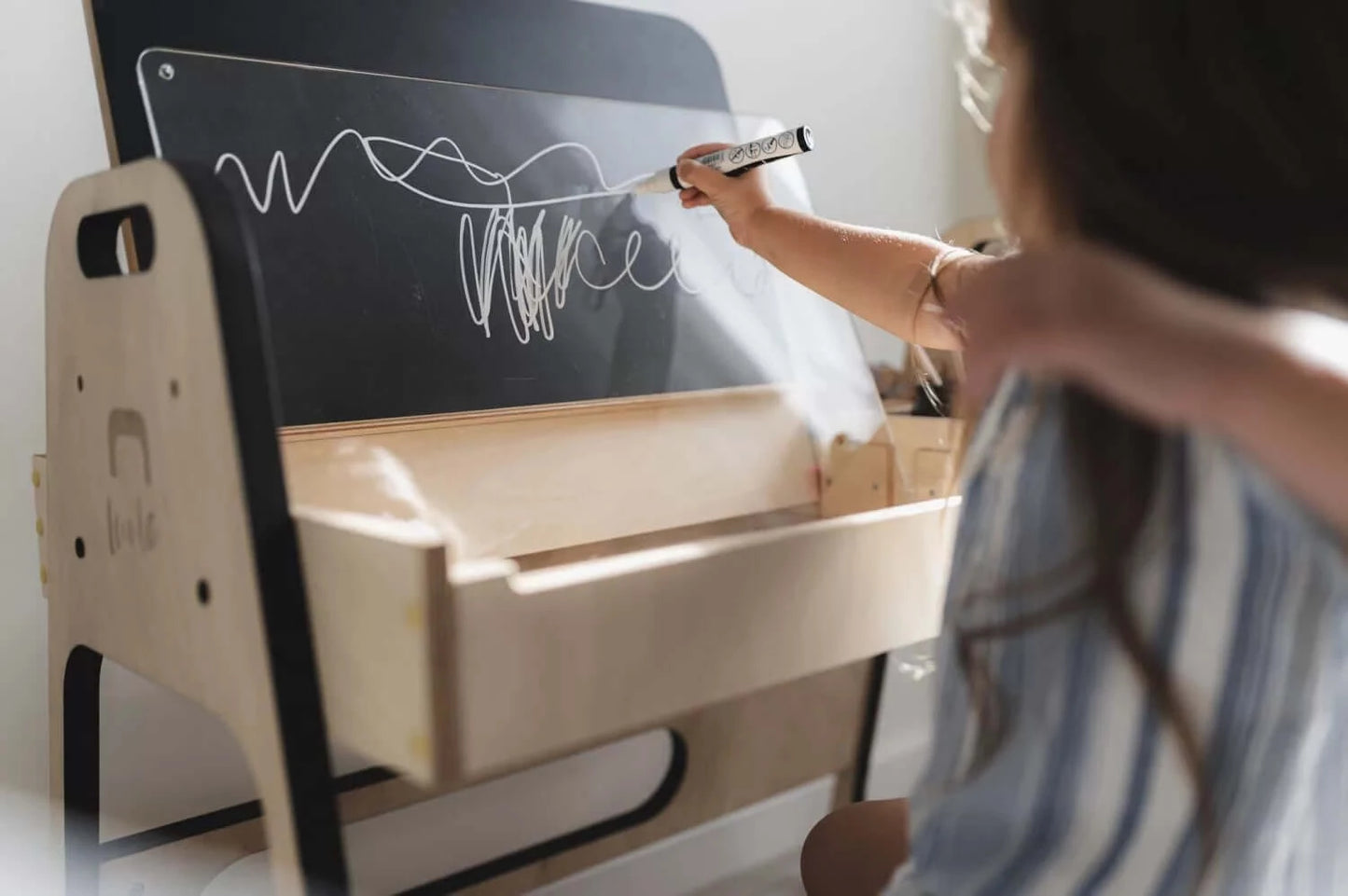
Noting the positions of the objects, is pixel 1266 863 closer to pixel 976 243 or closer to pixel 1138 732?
pixel 1138 732

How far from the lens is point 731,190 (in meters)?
0.97

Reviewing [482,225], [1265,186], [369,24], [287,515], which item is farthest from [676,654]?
[369,24]

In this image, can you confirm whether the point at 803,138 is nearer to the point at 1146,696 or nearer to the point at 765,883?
the point at 1146,696

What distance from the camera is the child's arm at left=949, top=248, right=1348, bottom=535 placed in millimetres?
390

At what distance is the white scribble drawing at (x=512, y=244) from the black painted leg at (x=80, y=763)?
0.37 meters

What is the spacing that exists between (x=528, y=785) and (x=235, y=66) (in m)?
0.72

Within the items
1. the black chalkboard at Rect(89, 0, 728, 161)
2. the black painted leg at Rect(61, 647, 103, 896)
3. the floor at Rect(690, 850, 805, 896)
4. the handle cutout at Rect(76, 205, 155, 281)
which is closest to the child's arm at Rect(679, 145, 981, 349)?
the black chalkboard at Rect(89, 0, 728, 161)

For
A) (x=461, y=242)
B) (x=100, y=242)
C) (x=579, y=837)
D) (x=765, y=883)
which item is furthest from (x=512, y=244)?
(x=765, y=883)

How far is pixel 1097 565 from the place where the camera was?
459 mm

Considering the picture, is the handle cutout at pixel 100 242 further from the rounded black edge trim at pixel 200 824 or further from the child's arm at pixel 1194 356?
the child's arm at pixel 1194 356

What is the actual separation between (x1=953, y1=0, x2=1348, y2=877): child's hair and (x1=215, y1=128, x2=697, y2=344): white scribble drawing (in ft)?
1.73

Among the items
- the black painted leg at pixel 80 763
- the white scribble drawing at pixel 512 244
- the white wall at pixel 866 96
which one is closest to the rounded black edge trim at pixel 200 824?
the black painted leg at pixel 80 763

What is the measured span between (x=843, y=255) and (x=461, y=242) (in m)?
0.30

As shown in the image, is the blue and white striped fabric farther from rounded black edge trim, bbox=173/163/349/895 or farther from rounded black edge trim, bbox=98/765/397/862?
rounded black edge trim, bbox=98/765/397/862
